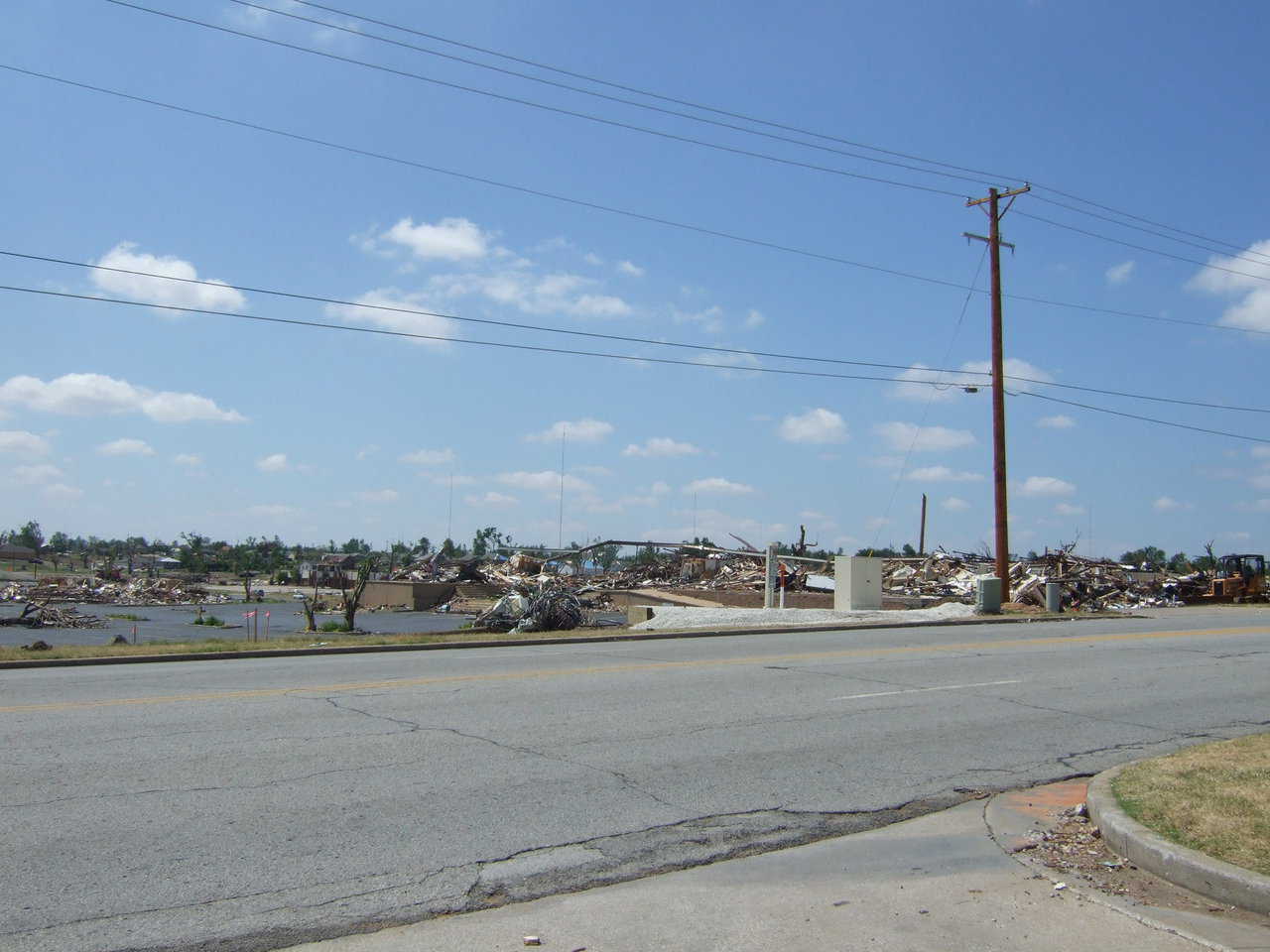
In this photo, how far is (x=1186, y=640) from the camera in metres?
21.4

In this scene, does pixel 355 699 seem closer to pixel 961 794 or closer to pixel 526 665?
pixel 526 665

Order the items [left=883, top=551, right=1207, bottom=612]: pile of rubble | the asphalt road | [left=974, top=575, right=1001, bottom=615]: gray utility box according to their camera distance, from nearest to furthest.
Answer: the asphalt road < [left=974, top=575, right=1001, bottom=615]: gray utility box < [left=883, top=551, right=1207, bottom=612]: pile of rubble

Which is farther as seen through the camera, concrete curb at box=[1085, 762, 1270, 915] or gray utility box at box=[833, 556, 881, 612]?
gray utility box at box=[833, 556, 881, 612]

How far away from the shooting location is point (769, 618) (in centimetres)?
2592

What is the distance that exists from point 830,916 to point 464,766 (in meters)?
3.85

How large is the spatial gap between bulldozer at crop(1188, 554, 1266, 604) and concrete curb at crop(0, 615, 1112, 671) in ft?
64.9

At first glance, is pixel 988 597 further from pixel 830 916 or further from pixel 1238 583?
pixel 830 916

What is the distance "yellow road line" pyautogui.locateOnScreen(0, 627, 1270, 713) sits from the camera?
38.0 ft

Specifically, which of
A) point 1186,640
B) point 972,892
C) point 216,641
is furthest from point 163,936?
point 1186,640

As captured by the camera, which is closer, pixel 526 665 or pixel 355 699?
pixel 355 699

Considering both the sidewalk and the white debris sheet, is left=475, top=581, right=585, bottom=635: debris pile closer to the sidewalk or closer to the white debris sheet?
the white debris sheet

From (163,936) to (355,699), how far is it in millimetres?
6806

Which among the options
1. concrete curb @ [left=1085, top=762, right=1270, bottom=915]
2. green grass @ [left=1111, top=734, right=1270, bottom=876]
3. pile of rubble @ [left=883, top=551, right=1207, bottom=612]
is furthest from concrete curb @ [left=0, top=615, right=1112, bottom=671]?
concrete curb @ [left=1085, top=762, right=1270, bottom=915]

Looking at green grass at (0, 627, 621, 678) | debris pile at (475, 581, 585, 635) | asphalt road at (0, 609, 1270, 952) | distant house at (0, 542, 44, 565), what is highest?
distant house at (0, 542, 44, 565)
